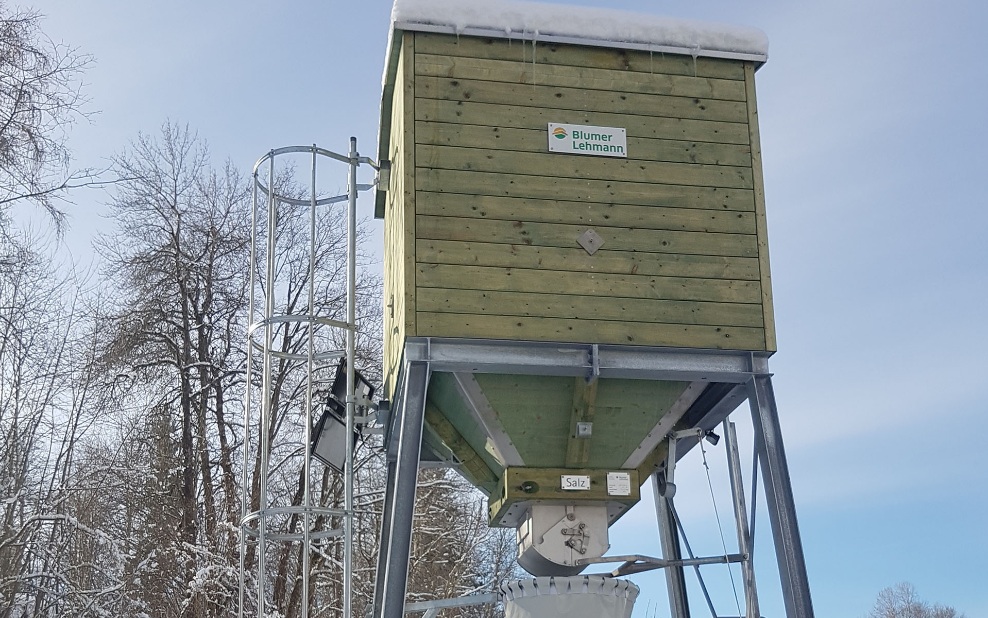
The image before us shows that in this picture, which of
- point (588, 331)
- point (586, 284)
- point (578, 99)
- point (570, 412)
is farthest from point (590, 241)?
point (570, 412)

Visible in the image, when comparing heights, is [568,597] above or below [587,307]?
below

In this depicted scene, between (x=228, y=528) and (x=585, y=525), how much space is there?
9.44 m

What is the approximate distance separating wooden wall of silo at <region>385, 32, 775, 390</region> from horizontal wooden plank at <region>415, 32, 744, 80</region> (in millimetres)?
11

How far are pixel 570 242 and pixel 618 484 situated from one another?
210 cm

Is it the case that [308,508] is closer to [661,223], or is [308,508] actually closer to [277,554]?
[661,223]

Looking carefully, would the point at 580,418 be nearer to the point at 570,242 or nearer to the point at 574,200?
the point at 570,242

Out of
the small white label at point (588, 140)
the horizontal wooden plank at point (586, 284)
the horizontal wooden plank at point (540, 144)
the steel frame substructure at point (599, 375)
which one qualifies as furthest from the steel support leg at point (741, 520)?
the small white label at point (588, 140)

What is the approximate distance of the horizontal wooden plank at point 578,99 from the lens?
8.59m

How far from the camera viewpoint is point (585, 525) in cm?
904

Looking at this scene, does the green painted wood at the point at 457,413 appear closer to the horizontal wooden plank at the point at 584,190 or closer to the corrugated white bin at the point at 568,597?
the corrugated white bin at the point at 568,597


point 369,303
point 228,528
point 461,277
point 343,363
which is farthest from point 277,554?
point 461,277

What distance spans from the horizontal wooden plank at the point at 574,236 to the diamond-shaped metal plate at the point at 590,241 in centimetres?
2

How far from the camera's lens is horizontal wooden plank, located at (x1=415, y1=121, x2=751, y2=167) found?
8.46m

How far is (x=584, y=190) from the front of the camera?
854 cm
